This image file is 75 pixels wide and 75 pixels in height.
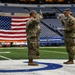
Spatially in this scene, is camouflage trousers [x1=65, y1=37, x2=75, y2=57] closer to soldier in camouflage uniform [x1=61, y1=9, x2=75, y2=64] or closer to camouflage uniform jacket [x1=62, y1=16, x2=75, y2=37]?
soldier in camouflage uniform [x1=61, y1=9, x2=75, y2=64]

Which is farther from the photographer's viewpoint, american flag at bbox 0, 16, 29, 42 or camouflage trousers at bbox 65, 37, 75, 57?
american flag at bbox 0, 16, 29, 42

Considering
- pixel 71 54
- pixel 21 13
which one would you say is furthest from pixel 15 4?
pixel 71 54

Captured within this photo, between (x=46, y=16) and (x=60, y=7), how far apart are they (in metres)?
3.03

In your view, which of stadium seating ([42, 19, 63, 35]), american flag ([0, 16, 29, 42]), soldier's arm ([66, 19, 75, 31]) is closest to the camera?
soldier's arm ([66, 19, 75, 31])

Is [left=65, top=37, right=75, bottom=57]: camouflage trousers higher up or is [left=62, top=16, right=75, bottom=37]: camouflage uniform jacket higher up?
[left=62, top=16, right=75, bottom=37]: camouflage uniform jacket

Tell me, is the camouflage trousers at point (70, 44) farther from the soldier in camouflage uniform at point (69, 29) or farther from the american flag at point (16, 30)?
the american flag at point (16, 30)

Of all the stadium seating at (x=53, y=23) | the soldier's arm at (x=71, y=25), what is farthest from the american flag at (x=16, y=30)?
the stadium seating at (x=53, y=23)

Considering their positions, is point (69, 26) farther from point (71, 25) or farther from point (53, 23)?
point (53, 23)

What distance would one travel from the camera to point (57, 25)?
133 feet

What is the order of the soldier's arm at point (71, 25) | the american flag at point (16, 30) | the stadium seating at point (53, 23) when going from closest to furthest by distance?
the soldier's arm at point (71, 25) → the american flag at point (16, 30) → the stadium seating at point (53, 23)

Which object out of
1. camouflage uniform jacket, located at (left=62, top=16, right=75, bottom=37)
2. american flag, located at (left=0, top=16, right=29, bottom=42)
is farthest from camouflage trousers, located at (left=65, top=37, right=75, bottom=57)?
american flag, located at (left=0, top=16, right=29, bottom=42)

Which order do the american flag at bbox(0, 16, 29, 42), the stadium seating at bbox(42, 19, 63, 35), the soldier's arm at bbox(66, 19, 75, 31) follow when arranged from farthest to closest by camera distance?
the stadium seating at bbox(42, 19, 63, 35) < the american flag at bbox(0, 16, 29, 42) < the soldier's arm at bbox(66, 19, 75, 31)

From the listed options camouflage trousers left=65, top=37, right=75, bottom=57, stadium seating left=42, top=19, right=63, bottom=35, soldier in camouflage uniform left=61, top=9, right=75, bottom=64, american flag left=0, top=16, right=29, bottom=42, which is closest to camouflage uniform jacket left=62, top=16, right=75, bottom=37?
soldier in camouflage uniform left=61, top=9, right=75, bottom=64

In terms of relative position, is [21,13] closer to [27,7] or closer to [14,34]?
[27,7]
